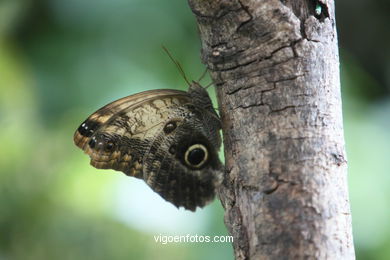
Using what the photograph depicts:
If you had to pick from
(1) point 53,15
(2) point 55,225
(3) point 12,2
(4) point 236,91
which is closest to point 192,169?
(4) point 236,91

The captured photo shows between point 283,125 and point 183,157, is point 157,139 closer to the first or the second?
point 183,157

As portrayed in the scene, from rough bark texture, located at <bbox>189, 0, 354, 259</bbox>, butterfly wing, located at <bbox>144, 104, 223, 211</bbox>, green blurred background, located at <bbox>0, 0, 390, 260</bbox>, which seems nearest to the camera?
rough bark texture, located at <bbox>189, 0, 354, 259</bbox>

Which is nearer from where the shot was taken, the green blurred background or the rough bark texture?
the rough bark texture

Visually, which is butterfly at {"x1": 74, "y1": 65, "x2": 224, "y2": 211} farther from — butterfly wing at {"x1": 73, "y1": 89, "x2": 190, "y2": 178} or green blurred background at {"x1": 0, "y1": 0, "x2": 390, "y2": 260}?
green blurred background at {"x1": 0, "y1": 0, "x2": 390, "y2": 260}

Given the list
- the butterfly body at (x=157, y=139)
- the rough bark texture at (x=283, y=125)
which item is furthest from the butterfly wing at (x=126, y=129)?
the rough bark texture at (x=283, y=125)

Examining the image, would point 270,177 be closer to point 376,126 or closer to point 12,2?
point 376,126

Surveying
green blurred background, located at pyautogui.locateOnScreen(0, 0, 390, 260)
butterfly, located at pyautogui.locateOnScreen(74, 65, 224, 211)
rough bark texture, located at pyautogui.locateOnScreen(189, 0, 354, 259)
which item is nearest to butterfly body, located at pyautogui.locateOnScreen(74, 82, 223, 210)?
butterfly, located at pyautogui.locateOnScreen(74, 65, 224, 211)

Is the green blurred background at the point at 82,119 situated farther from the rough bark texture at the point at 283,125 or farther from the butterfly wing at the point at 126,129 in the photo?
the rough bark texture at the point at 283,125
